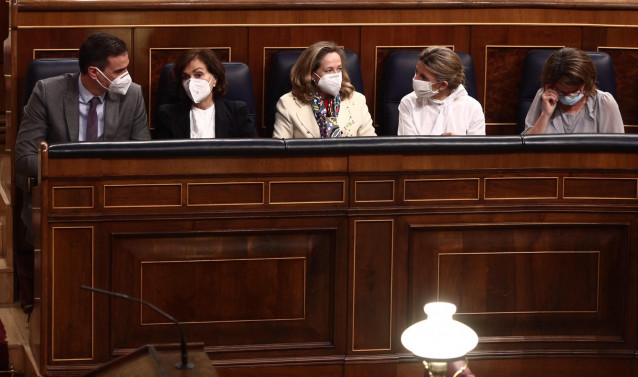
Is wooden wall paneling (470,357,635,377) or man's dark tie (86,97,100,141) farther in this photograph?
man's dark tie (86,97,100,141)

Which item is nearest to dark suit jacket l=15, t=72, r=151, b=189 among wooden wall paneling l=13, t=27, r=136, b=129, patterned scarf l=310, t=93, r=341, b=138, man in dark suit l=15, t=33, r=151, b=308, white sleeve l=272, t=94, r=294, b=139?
man in dark suit l=15, t=33, r=151, b=308

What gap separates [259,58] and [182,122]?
44 centimetres

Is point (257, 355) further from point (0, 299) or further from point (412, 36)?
point (412, 36)

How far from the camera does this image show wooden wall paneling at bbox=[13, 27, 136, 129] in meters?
3.35

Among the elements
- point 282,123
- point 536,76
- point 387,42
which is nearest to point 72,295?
point 282,123

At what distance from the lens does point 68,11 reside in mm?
3379

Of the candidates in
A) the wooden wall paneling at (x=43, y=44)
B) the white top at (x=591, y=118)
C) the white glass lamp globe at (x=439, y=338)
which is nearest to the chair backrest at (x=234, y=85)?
the wooden wall paneling at (x=43, y=44)

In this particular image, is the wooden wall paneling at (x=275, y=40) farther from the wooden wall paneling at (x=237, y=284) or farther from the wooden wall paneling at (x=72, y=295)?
the wooden wall paneling at (x=72, y=295)

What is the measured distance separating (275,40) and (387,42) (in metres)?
0.36

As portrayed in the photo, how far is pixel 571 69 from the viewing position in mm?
3207

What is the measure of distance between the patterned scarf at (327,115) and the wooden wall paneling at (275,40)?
292 millimetres

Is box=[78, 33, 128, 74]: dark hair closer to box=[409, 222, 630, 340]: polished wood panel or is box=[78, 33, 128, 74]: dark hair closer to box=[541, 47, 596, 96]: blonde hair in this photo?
box=[409, 222, 630, 340]: polished wood panel

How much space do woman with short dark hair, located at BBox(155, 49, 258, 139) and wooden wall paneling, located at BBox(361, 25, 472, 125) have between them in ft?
1.74

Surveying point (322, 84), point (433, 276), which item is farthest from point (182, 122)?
point (433, 276)
